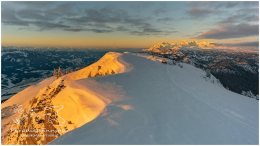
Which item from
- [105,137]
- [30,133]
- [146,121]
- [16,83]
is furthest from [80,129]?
[16,83]

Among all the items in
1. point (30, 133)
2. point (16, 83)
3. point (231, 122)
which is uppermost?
point (231, 122)

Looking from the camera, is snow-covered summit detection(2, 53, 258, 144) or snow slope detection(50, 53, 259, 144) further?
snow-covered summit detection(2, 53, 258, 144)

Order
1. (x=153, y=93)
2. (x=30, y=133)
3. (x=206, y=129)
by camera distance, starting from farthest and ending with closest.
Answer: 1. (x=153, y=93)
2. (x=30, y=133)
3. (x=206, y=129)

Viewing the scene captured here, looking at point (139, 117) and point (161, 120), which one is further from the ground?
point (139, 117)

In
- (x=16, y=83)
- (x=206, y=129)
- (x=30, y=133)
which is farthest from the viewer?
(x=16, y=83)

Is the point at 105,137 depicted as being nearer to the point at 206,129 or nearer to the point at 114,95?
the point at 206,129

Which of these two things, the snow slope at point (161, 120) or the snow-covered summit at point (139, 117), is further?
the snow-covered summit at point (139, 117)

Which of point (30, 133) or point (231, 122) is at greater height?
point (231, 122)

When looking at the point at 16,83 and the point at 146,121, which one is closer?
the point at 146,121

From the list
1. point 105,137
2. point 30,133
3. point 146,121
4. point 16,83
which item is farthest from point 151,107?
point 16,83
